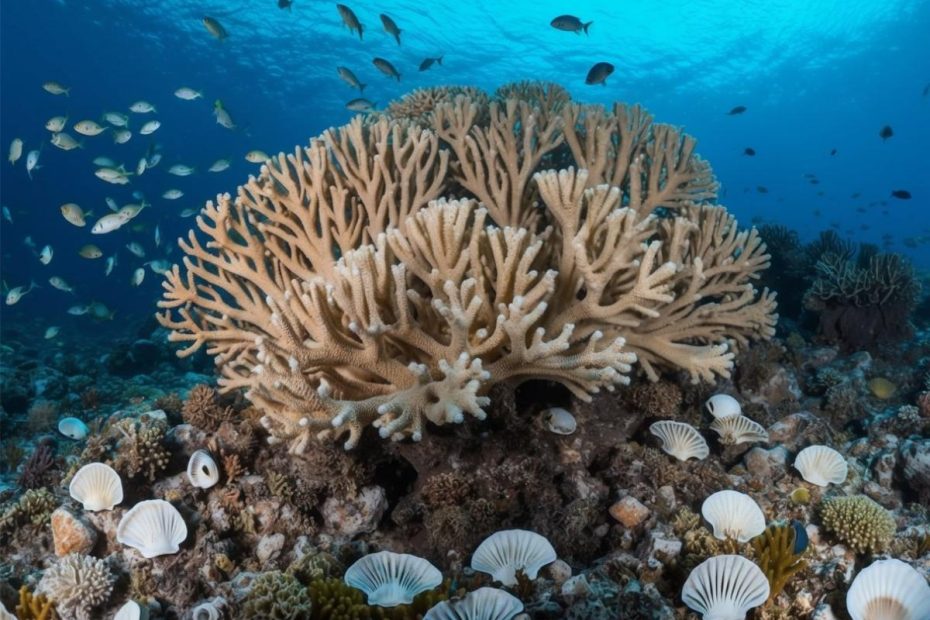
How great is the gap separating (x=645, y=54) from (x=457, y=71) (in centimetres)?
1971

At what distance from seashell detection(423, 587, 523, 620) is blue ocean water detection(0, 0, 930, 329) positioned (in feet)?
86.1

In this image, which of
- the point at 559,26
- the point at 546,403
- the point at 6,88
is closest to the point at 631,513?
the point at 546,403

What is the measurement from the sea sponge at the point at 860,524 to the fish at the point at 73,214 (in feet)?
42.1

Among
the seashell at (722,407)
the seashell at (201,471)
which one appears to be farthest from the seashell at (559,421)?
the seashell at (201,471)

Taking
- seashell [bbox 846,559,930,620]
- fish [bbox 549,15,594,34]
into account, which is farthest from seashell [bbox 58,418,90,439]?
fish [bbox 549,15,594,34]

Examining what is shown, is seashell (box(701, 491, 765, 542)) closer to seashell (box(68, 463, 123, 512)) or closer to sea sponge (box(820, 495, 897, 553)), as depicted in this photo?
sea sponge (box(820, 495, 897, 553))

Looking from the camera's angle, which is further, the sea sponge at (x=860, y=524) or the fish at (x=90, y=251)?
the fish at (x=90, y=251)

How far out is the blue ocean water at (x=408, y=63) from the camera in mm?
41219

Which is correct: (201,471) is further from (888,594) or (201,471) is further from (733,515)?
(888,594)

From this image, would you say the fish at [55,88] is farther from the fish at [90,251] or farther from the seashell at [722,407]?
the seashell at [722,407]

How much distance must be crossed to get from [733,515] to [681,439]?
0.78m

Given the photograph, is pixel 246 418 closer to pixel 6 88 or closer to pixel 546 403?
pixel 546 403

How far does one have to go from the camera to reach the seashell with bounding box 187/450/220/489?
398cm

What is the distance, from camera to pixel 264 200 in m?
4.64
